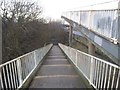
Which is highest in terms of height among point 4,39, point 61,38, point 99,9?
point 99,9

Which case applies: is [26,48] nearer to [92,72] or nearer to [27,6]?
[27,6]

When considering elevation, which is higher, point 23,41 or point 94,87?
point 94,87

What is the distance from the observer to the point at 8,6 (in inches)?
1684

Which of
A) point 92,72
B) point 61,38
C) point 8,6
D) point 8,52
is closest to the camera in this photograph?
point 92,72

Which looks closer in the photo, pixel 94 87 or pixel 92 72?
pixel 94 87

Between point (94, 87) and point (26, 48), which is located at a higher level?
point (94, 87)

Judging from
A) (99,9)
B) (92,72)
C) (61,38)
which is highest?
(99,9)

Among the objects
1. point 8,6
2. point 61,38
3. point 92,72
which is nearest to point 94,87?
point 92,72

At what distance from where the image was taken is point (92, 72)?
8.05 m

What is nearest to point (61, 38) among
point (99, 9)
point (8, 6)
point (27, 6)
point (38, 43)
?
point (38, 43)

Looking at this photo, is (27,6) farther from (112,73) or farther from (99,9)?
(112,73)

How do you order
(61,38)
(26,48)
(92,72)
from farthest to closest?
(61,38), (26,48), (92,72)

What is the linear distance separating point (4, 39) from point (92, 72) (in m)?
29.4

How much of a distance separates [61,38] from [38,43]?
32.4 meters
